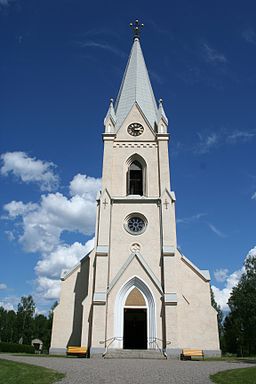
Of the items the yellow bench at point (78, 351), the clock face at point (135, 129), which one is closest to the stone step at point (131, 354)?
the yellow bench at point (78, 351)

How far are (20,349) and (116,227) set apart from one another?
61.2ft

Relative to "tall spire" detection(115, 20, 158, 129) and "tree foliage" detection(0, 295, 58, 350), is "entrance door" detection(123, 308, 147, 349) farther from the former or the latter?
"tree foliage" detection(0, 295, 58, 350)

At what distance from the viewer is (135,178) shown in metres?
31.2

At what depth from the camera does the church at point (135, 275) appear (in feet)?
77.3

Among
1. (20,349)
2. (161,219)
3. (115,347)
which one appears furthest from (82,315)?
(20,349)

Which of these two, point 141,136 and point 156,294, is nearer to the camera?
point 156,294

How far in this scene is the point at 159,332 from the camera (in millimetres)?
23344

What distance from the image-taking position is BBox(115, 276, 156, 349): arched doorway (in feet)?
77.7

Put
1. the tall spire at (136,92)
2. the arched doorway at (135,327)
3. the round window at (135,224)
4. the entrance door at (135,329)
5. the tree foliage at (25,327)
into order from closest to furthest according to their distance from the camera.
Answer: the arched doorway at (135,327) < the entrance door at (135,329) < the round window at (135,224) < the tall spire at (136,92) < the tree foliage at (25,327)

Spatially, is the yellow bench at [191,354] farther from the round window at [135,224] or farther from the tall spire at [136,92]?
the tall spire at [136,92]

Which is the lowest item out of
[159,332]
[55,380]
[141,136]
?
[55,380]

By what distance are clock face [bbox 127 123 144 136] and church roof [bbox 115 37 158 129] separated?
1.06m

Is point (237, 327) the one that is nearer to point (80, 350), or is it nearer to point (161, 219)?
point (161, 219)

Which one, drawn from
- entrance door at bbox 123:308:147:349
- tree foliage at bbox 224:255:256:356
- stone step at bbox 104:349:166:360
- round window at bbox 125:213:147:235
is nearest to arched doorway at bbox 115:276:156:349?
entrance door at bbox 123:308:147:349
